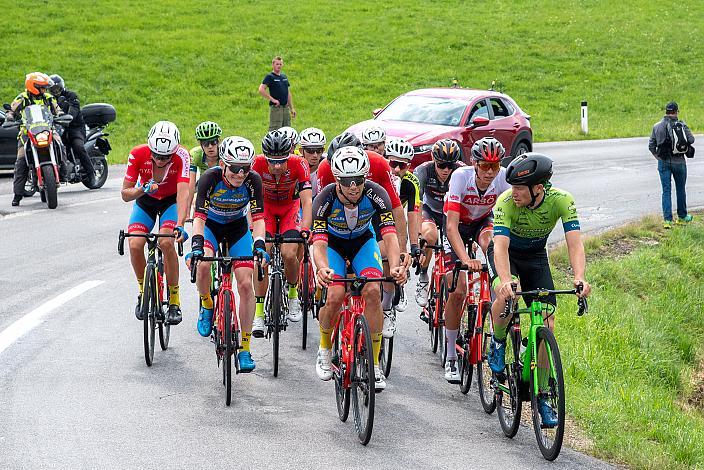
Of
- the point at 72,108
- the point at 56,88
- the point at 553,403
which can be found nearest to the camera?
the point at 553,403

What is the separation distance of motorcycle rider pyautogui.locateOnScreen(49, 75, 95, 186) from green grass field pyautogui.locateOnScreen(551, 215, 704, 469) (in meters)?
8.82

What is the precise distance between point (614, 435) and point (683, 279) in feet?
26.8

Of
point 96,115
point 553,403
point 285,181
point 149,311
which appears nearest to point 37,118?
point 96,115

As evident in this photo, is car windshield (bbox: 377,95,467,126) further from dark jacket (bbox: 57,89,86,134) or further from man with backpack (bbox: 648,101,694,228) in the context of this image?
dark jacket (bbox: 57,89,86,134)

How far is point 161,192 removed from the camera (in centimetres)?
1018

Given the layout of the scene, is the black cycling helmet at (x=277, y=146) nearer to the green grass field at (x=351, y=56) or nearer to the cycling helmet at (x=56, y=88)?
the cycling helmet at (x=56, y=88)

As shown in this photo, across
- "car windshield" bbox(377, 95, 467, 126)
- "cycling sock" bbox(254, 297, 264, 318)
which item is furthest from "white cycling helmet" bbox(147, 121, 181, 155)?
"car windshield" bbox(377, 95, 467, 126)

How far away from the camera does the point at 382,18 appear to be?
1944 inches

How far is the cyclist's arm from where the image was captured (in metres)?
8.48

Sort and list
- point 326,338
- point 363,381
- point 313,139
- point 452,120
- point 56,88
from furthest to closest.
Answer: point 452,120, point 56,88, point 313,139, point 326,338, point 363,381

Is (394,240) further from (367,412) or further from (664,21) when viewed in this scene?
(664,21)

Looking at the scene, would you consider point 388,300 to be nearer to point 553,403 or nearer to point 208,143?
point 208,143

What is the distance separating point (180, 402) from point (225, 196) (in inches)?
72.7

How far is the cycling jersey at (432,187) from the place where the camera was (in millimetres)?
10438
